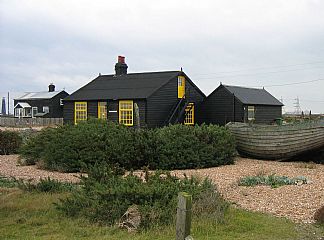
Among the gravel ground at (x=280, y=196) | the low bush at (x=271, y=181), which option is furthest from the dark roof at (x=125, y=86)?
the low bush at (x=271, y=181)

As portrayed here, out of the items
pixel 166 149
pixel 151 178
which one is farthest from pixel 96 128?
pixel 151 178

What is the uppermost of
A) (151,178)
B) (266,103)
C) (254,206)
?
(266,103)

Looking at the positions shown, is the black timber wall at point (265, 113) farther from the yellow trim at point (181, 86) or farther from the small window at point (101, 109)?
the small window at point (101, 109)

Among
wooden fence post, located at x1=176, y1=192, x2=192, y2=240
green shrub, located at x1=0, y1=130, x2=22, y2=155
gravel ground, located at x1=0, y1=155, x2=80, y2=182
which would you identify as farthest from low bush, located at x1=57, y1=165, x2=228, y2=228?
green shrub, located at x1=0, y1=130, x2=22, y2=155

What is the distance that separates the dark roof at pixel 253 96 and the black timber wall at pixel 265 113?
37 centimetres

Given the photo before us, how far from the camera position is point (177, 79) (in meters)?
33.9

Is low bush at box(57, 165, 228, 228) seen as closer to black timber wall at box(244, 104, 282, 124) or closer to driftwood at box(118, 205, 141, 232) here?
driftwood at box(118, 205, 141, 232)

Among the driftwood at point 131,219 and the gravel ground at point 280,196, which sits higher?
the driftwood at point 131,219

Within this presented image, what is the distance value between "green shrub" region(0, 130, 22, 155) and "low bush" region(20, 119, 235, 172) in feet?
19.0

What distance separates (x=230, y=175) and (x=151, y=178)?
563cm

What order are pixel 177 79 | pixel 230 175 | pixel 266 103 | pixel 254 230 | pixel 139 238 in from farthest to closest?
pixel 266 103 → pixel 177 79 → pixel 230 175 → pixel 254 230 → pixel 139 238

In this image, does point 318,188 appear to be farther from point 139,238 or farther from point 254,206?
point 139,238

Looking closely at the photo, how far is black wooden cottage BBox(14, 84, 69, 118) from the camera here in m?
59.2

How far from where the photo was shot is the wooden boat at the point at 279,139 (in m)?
17.1
